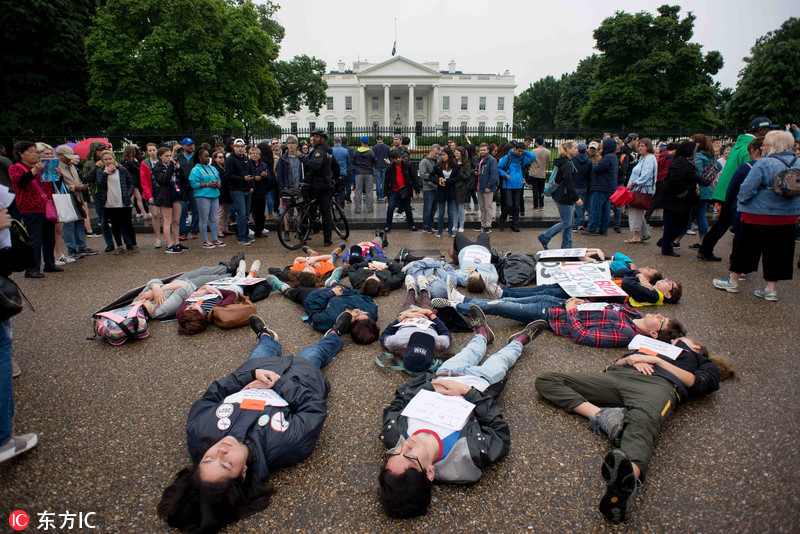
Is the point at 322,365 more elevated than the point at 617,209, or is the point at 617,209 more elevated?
the point at 617,209

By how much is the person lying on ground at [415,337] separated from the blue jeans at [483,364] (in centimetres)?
26

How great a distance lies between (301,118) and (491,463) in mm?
84719

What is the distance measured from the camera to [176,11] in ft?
92.8

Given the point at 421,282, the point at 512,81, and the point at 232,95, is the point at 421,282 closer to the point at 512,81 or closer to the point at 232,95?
the point at 232,95

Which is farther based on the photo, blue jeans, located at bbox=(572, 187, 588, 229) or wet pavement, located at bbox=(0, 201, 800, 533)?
blue jeans, located at bbox=(572, 187, 588, 229)

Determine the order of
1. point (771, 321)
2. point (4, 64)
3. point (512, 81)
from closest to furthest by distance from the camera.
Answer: point (771, 321), point (4, 64), point (512, 81)

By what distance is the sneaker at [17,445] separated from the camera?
2941 mm

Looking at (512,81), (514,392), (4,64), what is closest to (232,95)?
(4,64)

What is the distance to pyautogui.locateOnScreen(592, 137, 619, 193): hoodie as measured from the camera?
10.1 metres

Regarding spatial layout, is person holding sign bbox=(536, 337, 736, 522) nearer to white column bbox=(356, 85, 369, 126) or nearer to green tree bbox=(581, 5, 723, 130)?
green tree bbox=(581, 5, 723, 130)

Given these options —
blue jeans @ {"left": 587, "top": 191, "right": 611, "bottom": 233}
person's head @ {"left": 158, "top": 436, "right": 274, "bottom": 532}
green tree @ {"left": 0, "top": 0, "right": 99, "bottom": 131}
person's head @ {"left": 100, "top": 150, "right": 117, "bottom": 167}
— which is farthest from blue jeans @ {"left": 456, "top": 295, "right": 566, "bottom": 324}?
green tree @ {"left": 0, "top": 0, "right": 99, "bottom": 131}

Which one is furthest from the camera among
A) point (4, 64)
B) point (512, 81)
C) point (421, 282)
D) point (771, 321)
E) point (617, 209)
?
point (512, 81)

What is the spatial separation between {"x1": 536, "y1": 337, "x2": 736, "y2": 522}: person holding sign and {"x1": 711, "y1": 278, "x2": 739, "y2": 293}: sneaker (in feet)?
10.5

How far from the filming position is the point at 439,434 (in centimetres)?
288
